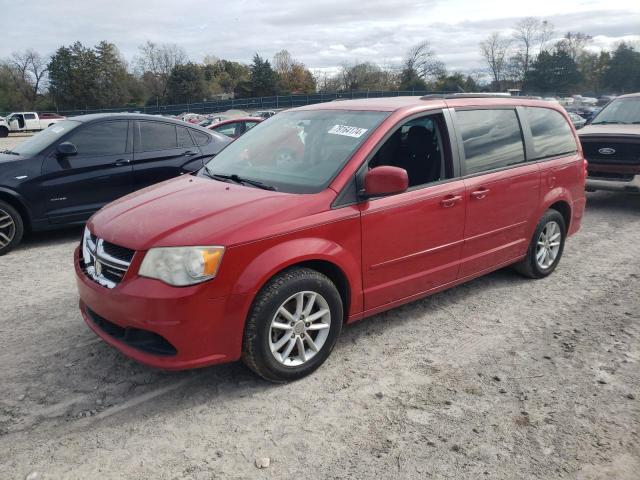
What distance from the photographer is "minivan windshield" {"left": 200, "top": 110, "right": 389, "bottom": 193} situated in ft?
11.9

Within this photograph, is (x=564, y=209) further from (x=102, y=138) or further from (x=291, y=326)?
(x=102, y=138)

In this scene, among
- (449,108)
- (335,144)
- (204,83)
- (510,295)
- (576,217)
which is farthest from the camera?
(204,83)

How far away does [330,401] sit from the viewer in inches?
124

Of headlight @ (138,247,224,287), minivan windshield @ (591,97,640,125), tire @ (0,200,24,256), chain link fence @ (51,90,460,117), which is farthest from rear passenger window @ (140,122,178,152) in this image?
chain link fence @ (51,90,460,117)

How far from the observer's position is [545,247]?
5219 millimetres

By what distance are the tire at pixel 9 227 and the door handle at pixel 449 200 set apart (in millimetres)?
5115

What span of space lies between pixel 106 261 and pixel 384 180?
182 centimetres

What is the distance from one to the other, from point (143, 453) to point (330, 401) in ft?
3.57

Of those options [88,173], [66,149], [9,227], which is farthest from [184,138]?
[9,227]

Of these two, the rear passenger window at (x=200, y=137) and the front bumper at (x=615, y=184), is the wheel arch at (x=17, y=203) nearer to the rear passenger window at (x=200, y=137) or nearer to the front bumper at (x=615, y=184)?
the rear passenger window at (x=200, y=137)

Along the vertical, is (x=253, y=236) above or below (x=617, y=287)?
above

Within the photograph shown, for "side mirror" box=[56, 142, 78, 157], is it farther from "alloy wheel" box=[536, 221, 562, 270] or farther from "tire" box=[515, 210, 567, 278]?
"alloy wheel" box=[536, 221, 562, 270]

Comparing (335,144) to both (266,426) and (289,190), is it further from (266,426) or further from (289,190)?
(266,426)

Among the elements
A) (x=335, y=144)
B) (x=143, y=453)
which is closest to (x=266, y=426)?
(x=143, y=453)
